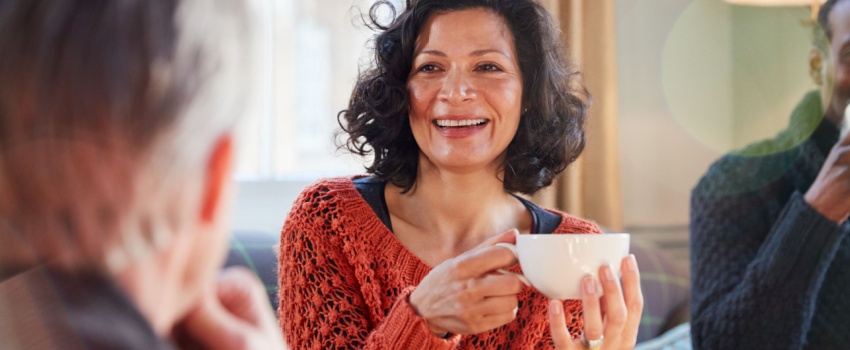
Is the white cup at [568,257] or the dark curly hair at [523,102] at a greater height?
the dark curly hair at [523,102]

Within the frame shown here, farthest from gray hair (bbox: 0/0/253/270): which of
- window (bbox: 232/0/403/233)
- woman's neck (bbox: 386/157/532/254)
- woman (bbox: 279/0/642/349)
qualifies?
window (bbox: 232/0/403/233)

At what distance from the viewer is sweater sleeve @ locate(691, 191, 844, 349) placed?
→ 554 mm

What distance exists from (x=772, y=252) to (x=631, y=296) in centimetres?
11

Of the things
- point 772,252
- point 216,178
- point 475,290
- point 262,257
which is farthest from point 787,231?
point 262,257

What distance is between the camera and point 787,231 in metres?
0.56

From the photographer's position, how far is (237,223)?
1206 mm

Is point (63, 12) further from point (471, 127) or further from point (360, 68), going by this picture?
point (360, 68)

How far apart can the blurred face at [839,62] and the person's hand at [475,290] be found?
244 millimetres

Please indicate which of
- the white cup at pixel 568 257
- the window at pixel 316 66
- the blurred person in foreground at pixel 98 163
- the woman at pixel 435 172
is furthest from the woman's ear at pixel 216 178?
the window at pixel 316 66

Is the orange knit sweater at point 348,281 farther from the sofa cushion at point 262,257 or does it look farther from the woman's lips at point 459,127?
the sofa cushion at point 262,257

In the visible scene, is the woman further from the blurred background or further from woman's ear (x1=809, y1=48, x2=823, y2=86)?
A: the blurred background

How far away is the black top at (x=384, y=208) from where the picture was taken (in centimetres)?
80

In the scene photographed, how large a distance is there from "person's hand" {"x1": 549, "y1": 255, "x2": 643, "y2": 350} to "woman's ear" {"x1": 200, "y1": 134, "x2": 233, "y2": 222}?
1.10 feet

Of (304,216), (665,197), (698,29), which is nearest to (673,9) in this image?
(698,29)
